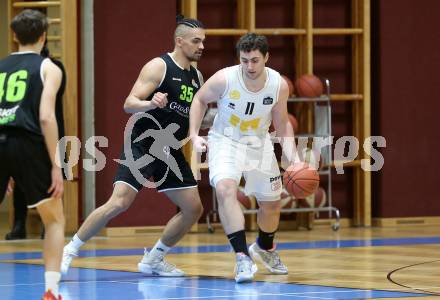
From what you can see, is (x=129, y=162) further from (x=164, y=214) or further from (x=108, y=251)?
(x=164, y=214)

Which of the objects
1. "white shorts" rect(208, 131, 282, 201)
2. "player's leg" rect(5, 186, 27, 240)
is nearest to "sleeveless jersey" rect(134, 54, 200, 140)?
"white shorts" rect(208, 131, 282, 201)

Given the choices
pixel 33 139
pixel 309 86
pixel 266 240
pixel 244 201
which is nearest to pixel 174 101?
pixel 266 240

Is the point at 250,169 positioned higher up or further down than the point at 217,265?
higher up

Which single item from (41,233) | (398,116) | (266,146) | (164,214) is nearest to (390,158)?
(398,116)

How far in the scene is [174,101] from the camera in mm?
7277

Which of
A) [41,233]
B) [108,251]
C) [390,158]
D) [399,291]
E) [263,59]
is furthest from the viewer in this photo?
[390,158]

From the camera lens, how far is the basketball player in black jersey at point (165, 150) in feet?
23.4

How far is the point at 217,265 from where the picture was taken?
802 centimetres

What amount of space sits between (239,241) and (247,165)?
0.55 m

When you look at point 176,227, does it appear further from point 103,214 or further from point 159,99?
point 159,99

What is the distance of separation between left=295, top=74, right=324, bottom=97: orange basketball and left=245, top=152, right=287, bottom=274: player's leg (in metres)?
3.90

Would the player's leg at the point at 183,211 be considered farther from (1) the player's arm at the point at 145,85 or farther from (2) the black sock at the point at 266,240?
(1) the player's arm at the point at 145,85

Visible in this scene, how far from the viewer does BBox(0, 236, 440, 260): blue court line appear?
8975 millimetres

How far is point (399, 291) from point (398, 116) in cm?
573
